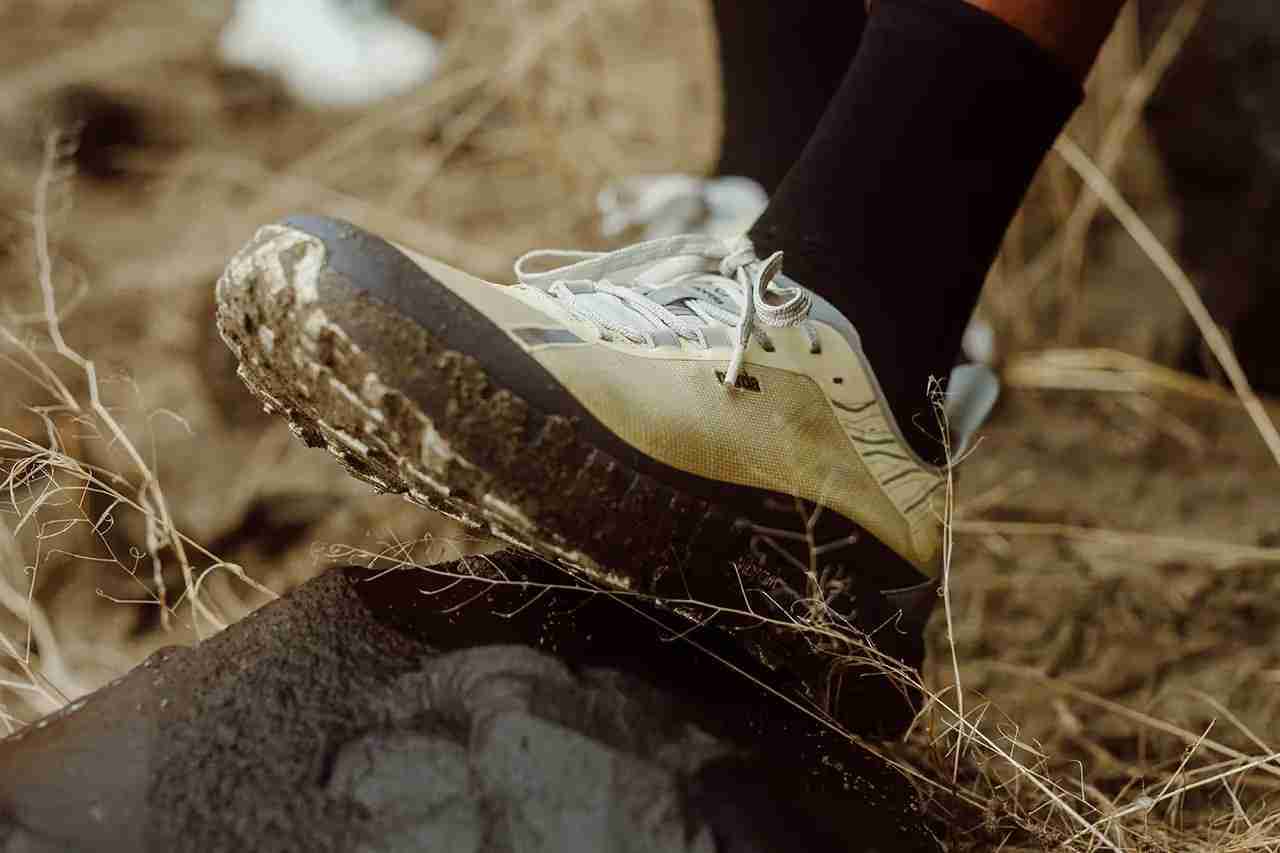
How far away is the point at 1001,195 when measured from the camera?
37.2 inches

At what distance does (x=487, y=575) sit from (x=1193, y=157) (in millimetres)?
1772

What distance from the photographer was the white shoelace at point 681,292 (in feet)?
2.77

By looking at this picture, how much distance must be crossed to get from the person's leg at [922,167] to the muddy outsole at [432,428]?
11.3 inches

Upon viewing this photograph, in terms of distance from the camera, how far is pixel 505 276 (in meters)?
2.27

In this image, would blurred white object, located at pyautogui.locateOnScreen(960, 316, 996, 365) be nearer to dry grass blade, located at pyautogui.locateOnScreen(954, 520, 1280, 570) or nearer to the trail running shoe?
dry grass blade, located at pyautogui.locateOnScreen(954, 520, 1280, 570)

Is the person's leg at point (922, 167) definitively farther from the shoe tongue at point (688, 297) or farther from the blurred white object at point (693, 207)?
the blurred white object at point (693, 207)

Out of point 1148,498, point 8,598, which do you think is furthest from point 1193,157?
point 8,598

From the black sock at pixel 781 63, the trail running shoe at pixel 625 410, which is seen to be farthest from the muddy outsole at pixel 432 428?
the black sock at pixel 781 63

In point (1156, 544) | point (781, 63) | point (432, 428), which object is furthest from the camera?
point (1156, 544)

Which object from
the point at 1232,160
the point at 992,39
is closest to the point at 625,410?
the point at 992,39

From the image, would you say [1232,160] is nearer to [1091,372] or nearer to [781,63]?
[1091,372]

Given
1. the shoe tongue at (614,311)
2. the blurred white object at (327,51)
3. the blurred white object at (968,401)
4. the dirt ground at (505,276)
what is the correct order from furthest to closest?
1. the blurred white object at (327,51)
2. the dirt ground at (505,276)
3. the blurred white object at (968,401)
4. the shoe tongue at (614,311)

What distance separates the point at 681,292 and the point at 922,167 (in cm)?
23

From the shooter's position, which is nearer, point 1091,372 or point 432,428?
point 432,428
